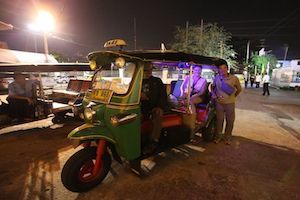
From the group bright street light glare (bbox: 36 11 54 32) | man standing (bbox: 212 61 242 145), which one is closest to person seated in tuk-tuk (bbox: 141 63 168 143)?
man standing (bbox: 212 61 242 145)

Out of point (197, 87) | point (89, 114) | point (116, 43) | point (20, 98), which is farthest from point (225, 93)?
point (20, 98)

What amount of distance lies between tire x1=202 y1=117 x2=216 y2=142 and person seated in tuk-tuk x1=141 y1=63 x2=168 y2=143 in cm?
205

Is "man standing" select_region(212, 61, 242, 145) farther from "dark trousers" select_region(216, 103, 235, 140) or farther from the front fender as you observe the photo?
the front fender

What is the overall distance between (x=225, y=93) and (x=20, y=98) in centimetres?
578

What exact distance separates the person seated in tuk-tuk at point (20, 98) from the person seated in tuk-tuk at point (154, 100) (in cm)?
408

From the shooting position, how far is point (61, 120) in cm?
753

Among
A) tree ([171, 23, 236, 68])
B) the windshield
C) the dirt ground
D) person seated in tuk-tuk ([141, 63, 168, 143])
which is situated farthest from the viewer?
tree ([171, 23, 236, 68])

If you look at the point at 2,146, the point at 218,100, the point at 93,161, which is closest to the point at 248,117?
the point at 218,100

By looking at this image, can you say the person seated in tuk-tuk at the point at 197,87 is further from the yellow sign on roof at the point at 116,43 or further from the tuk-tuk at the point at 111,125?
the yellow sign on roof at the point at 116,43

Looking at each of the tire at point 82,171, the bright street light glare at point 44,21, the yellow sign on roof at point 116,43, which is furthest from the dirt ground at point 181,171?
the bright street light glare at point 44,21

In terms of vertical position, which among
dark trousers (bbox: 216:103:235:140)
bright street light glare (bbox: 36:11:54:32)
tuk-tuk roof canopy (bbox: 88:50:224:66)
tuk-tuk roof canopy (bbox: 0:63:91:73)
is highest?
bright street light glare (bbox: 36:11:54:32)

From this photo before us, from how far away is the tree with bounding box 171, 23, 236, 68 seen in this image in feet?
64.3

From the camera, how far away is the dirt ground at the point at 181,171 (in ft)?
10.5

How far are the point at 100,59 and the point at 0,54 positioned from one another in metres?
13.8
